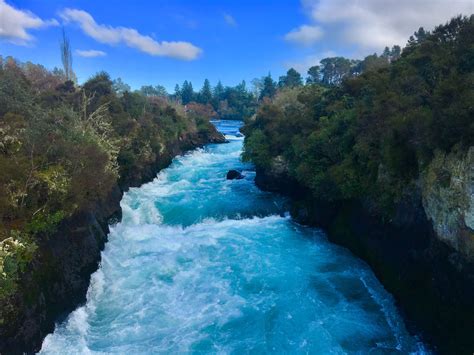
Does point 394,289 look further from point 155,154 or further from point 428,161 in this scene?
point 155,154

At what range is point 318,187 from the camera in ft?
72.4

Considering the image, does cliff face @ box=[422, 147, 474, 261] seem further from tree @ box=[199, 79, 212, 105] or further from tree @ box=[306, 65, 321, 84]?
tree @ box=[199, 79, 212, 105]

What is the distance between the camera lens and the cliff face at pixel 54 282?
10774mm

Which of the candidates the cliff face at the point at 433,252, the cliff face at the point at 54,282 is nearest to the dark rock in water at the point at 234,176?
the cliff face at the point at 54,282

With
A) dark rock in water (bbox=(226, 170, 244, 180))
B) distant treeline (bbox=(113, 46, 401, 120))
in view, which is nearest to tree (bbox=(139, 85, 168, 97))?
distant treeline (bbox=(113, 46, 401, 120))

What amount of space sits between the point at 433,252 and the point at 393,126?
18.7 feet

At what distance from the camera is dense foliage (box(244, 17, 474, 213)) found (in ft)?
40.7

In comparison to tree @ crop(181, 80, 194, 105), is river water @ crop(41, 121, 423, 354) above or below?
below

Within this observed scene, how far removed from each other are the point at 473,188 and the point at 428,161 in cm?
320

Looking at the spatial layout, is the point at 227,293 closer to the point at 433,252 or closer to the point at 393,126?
the point at 433,252

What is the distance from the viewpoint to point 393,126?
51.2 ft

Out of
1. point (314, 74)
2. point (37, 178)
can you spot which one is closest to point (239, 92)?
point (314, 74)

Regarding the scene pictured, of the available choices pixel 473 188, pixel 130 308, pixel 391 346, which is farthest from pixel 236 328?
pixel 473 188

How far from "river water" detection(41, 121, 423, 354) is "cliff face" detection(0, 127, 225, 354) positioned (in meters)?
0.57
